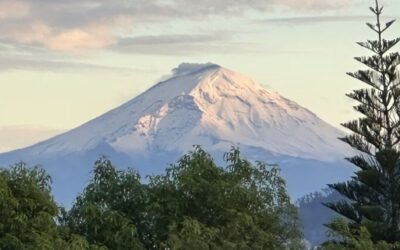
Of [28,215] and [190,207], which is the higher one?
[190,207]

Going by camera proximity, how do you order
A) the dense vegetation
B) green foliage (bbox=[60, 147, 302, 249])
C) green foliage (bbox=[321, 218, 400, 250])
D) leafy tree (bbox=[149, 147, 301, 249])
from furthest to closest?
leafy tree (bbox=[149, 147, 301, 249]) → green foliage (bbox=[60, 147, 302, 249]) → green foliage (bbox=[321, 218, 400, 250]) → the dense vegetation

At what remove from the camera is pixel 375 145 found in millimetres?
34938

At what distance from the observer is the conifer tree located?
34312 mm

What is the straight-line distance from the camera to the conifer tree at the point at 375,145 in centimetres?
3431

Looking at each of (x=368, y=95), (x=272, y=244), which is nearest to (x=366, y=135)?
(x=368, y=95)

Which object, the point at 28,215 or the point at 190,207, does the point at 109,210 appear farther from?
the point at 28,215

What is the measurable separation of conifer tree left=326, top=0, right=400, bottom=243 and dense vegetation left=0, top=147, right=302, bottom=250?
4978mm

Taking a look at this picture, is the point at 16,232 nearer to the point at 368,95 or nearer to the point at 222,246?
the point at 222,246

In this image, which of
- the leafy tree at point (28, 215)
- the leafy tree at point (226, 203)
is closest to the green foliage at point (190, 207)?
the leafy tree at point (226, 203)

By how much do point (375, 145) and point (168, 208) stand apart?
898cm

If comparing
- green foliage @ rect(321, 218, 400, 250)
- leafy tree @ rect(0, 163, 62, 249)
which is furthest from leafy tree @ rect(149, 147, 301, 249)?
leafy tree @ rect(0, 163, 62, 249)

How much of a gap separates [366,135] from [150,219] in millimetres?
8977

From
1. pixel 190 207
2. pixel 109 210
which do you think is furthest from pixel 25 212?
pixel 190 207

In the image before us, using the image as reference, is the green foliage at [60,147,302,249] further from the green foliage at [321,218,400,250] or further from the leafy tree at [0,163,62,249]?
the leafy tree at [0,163,62,249]
